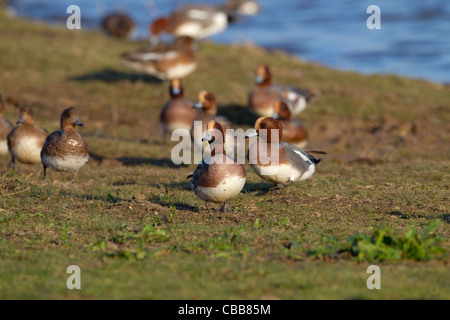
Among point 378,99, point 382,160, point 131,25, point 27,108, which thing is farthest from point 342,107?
point 131,25

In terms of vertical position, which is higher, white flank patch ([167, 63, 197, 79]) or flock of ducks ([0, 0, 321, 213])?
white flank patch ([167, 63, 197, 79])

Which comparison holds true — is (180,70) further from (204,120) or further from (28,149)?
(28,149)

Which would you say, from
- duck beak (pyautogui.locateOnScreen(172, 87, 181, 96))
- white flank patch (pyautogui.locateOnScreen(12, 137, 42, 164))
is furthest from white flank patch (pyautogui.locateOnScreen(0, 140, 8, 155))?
duck beak (pyautogui.locateOnScreen(172, 87, 181, 96))

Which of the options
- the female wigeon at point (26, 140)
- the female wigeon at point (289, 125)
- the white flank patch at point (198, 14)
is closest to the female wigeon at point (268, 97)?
the female wigeon at point (289, 125)

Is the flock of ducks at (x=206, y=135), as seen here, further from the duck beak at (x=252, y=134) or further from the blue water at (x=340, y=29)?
the blue water at (x=340, y=29)

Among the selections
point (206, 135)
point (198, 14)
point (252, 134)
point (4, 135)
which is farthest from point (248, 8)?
point (206, 135)

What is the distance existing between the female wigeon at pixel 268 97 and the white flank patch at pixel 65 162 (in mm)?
5011

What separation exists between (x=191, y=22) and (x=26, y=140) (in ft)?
31.1

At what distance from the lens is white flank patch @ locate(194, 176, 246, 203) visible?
6.17 meters

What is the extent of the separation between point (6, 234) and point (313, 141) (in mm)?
6894

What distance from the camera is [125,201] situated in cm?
690

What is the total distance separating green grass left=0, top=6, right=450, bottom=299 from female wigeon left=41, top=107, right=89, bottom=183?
0.88 feet

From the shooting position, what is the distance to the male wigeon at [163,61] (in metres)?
13.8

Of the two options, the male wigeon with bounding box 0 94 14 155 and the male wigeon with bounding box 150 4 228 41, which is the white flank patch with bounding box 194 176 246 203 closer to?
the male wigeon with bounding box 0 94 14 155
